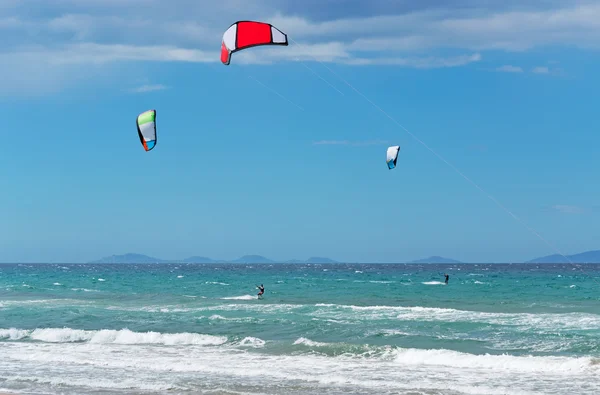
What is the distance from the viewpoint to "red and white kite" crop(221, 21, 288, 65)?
14.5m

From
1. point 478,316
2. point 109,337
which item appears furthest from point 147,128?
point 478,316

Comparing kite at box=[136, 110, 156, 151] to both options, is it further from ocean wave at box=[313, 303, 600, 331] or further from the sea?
ocean wave at box=[313, 303, 600, 331]

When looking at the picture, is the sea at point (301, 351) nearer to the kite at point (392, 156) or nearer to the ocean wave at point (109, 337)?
the ocean wave at point (109, 337)

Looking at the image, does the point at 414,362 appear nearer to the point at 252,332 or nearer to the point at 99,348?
the point at 252,332

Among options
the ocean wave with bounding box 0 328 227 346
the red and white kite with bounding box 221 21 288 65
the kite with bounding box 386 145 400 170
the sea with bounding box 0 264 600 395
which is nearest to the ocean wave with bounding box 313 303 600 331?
the sea with bounding box 0 264 600 395

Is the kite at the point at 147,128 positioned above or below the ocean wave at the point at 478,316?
above

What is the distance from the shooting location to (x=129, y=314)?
28.7 meters

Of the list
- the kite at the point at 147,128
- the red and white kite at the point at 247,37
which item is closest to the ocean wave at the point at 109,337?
the kite at the point at 147,128

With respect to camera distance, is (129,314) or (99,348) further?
(129,314)

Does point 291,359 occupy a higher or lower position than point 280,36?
lower

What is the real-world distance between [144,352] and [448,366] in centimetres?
811

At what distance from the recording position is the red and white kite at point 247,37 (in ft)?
47.6

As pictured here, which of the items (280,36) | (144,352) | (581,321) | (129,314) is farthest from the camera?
(129,314)

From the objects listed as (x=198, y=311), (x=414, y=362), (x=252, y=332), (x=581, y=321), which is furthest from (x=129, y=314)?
(x=581, y=321)
